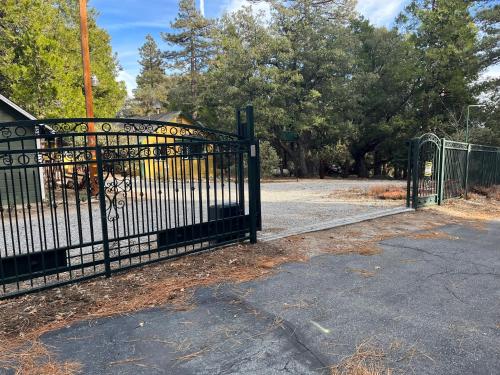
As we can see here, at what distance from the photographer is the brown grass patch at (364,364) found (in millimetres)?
2193

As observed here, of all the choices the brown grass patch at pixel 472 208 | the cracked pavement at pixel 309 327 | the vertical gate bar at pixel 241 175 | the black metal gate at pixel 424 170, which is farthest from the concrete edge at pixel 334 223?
the cracked pavement at pixel 309 327

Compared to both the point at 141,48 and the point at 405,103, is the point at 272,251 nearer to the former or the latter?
the point at 405,103

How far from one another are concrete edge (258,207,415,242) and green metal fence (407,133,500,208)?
0.77 metres

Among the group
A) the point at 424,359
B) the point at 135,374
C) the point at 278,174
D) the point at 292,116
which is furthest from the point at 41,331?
the point at 278,174

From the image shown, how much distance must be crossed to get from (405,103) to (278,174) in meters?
11.2

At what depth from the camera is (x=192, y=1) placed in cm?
4056

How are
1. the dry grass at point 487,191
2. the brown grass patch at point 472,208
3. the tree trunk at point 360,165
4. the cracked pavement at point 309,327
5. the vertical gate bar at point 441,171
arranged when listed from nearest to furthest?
the cracked pavement at point 309,327, the brown grass patch at point 472,208, the vertical gate bar at point 441,171, the dry grass at point 487,191, the tree trunk at point 360,165

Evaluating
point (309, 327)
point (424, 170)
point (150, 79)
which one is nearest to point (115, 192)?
point (309, 327)

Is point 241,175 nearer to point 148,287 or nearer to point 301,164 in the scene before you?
point 148,287

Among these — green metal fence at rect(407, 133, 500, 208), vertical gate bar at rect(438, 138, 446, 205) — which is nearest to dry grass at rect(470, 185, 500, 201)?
green metal fence at rect(407, 133, 500, 208)

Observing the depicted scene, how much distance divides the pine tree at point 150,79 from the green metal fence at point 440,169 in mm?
37985

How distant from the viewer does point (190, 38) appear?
40.9m

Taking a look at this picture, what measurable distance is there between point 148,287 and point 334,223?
4107 millimetres

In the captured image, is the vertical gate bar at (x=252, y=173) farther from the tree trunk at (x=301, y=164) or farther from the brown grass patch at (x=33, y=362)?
the tree trunk at (x=301, y=164)
